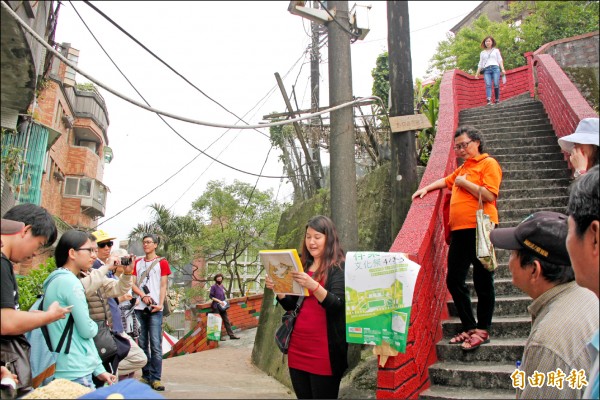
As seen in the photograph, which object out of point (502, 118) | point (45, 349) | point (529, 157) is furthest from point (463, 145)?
point (502, 118)

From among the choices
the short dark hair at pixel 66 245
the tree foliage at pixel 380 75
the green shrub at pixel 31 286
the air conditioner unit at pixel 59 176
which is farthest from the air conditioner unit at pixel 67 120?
the short dark hair at pixel 66 245

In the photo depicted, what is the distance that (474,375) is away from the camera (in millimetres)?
3904

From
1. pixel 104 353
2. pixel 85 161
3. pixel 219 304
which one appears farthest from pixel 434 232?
pixel 85 161

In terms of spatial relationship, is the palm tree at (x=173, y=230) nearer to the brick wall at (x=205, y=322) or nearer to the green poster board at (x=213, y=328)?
the brick wall at (x=205, y=322)

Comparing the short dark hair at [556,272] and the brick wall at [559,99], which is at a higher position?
the brick wall at [559,99]

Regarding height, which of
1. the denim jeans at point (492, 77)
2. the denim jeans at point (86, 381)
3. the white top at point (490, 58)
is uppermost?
the white top at point (490, 58)

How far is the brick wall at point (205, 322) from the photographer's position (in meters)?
12.6

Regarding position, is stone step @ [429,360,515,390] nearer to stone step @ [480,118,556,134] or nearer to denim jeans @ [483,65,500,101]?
stone step @ [480,118,556,134]

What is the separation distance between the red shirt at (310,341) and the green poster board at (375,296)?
0.21 m

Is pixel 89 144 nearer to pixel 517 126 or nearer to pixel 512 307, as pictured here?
pixel 517 126

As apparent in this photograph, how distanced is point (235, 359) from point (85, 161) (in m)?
17.6

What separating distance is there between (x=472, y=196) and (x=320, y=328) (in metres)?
1.91

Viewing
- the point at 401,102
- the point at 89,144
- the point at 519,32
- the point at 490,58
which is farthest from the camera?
the point at 89,144

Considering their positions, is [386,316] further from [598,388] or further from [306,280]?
[598,388]
